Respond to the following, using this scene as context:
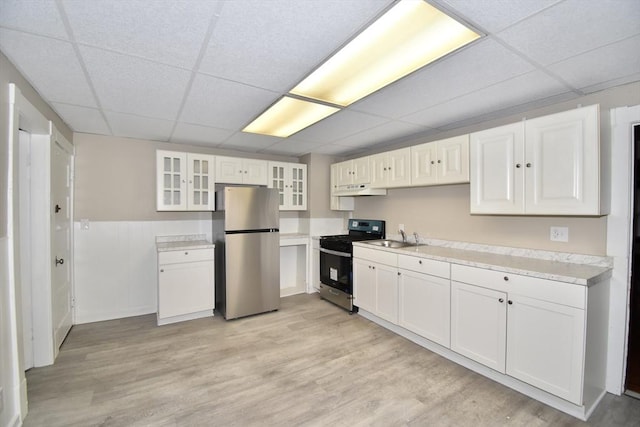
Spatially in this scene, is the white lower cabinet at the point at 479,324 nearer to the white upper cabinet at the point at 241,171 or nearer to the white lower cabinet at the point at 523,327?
the white lower cabinet at the point at 523,327

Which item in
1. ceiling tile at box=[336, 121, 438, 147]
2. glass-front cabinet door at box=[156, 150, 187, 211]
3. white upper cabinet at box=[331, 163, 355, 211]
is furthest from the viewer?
white upper cabinet at box=[331, 163, 355, 211]

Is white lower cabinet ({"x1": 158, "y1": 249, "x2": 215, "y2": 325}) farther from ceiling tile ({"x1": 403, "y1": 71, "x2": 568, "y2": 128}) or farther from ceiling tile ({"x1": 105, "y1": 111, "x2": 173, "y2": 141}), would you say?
Answer: ceiling tile ({"x1": 403, "y1": 71, "x2": 568, "y2": 128})

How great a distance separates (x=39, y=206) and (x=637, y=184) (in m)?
4.68

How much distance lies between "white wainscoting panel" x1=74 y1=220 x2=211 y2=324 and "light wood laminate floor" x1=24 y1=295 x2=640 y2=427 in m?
0.43

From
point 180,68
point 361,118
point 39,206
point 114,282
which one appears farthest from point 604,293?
point 114,282

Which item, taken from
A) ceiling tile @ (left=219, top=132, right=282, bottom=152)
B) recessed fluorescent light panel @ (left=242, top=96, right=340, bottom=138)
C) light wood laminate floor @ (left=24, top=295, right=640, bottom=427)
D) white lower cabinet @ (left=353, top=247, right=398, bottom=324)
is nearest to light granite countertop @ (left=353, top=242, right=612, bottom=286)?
white lower cabinet @ (left=353, top=247, right=398, bottom=324)

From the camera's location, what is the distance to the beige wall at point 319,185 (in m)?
4.60

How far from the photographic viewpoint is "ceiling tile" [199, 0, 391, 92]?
1322 mm

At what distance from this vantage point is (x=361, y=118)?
288cm

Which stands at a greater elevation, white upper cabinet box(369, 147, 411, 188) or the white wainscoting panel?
white upper cabinet box(369, 147, 411, 188)

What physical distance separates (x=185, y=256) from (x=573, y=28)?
→ 150 inches

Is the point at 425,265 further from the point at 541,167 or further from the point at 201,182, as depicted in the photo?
the point at 201,182

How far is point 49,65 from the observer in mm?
1815

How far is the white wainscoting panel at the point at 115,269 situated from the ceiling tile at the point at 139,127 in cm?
111
